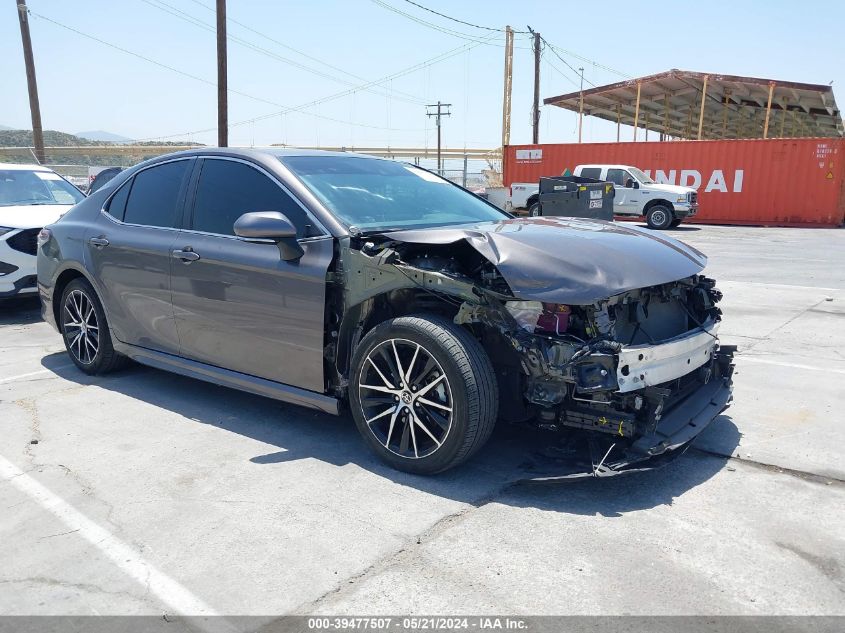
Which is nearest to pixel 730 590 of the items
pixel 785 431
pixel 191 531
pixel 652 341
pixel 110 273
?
pixel 652 341

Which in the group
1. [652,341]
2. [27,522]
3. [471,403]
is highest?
[652,341]

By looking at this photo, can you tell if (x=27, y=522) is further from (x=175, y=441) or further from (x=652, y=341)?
(x=652, y=341)

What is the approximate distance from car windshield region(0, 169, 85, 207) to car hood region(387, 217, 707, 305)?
23.8 ft

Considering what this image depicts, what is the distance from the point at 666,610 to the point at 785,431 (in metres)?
2.23

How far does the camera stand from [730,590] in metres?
2.55

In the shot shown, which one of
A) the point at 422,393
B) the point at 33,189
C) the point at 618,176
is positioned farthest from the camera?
the point at 618,176

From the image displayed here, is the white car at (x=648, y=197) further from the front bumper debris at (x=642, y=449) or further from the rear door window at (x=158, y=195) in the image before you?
the front bumper debris at (x=642, y=449)

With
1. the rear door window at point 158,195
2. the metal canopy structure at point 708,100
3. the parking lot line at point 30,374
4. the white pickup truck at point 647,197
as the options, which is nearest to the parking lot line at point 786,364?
the rear door window at point 158,195

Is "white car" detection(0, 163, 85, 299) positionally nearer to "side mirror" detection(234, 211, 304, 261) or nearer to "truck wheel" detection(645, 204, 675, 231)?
"side mirror" detection(234, 211, 304, 261)

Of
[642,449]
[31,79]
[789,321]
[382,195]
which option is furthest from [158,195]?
[31,79]

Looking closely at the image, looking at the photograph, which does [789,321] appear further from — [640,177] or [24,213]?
[640,177]

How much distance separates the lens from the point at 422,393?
11.3ft

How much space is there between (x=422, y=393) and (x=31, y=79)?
3133 centimetres

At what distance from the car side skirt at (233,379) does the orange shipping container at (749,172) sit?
76.1ft
